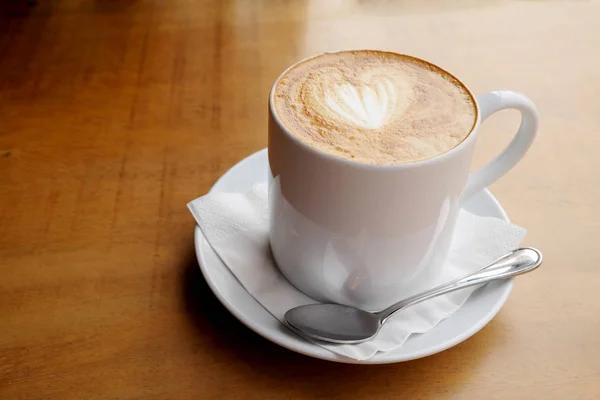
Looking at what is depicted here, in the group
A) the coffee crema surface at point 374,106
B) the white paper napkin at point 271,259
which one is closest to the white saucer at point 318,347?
the white paper napkin at point 271,259

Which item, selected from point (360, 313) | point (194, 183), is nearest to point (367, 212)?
point (360, 313)

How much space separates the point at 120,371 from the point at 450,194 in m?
0.31

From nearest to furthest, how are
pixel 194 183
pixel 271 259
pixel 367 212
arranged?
pixel 367 212, pixel 271 259, pixel 194 183

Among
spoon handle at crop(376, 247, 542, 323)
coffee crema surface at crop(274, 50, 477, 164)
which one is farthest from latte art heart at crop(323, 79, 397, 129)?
spoon handle at crop(376, 247, 542, 323)

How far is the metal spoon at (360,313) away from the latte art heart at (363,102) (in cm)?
16

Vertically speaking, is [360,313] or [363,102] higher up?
[363,102]

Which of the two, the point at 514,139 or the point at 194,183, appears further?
the point at 194,183

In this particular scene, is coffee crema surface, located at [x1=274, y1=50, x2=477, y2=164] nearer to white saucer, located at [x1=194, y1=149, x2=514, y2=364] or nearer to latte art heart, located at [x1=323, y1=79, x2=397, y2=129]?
latte art heart, located at [x1=323, y1=79, x2=397, y2=129]

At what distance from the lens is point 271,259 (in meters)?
0.60

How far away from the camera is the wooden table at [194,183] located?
1.69ft

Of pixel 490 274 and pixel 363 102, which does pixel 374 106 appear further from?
pixel 490 274

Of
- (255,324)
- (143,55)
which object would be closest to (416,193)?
(255,324)

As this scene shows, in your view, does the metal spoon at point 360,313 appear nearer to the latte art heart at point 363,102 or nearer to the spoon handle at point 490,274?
the spoon handle at point 490,274

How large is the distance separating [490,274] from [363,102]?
19cm
